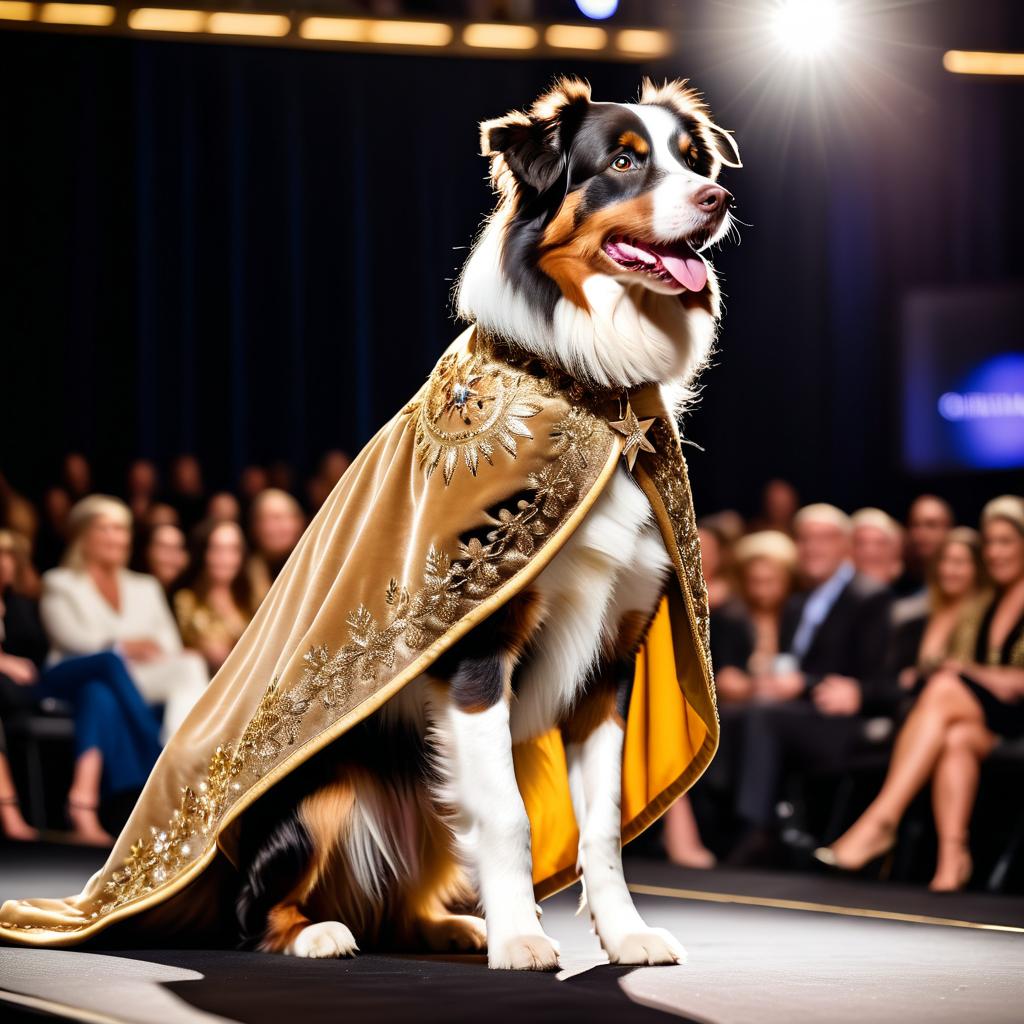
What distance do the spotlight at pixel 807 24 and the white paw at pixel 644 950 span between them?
5244 millimetres

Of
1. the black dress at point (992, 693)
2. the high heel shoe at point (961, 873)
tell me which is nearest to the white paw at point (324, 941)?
the high heel shoe at point (961, 873)

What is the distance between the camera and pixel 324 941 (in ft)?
9.25

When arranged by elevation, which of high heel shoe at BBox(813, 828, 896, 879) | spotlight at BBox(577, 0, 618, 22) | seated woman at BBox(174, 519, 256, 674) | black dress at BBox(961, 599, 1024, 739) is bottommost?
high heel shoe at BBox(813, 828, 896, 879)

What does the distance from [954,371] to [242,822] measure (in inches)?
212

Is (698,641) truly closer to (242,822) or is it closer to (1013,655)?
(242,822)

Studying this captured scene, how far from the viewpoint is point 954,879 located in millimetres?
4441

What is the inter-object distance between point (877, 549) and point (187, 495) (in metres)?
3.27

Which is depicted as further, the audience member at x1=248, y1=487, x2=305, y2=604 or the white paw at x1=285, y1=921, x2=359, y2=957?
the audience member at x1=248, y1=487, x2=305, y2=604

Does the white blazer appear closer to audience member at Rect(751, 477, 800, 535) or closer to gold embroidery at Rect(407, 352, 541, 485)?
audience member at Rect(751, 477, 800, 535)

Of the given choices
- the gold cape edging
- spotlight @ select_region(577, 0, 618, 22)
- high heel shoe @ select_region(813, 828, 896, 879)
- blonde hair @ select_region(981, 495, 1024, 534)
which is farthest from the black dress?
spotlight @ select_region(577, 0, 618, 22)

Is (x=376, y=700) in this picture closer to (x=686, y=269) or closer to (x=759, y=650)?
(x=686, y=269)

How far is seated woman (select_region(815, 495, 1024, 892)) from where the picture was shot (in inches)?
184

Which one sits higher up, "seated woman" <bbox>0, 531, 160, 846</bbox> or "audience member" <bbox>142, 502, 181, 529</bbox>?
"audience member" <bbox>142, 502, 181, 529</bbox>

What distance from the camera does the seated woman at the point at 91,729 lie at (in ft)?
18.2
